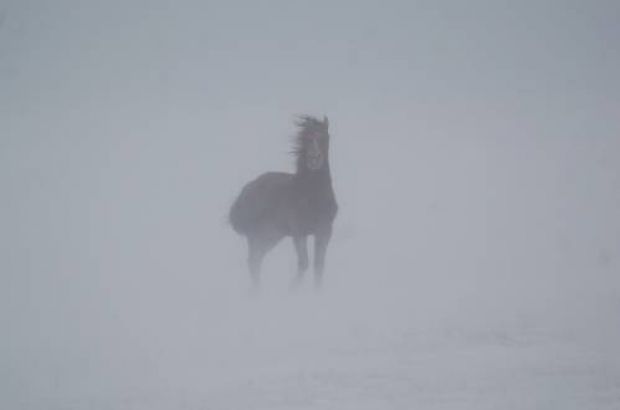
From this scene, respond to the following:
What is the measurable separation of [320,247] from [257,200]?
4.35ft

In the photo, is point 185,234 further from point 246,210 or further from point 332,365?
point 332,365

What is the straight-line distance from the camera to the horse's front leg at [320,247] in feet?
31.9

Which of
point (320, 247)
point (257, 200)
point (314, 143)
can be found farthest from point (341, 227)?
point (314, 143)

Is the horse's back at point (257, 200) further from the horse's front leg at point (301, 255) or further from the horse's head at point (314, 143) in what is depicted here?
the horse's front leg at point (301, 255)

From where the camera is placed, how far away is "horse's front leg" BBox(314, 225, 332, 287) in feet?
31.9

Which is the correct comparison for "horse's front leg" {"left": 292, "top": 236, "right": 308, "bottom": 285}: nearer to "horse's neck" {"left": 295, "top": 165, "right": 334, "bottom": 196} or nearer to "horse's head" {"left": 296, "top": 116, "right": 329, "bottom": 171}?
"horse's neck" {"left": 295, "top": 165, "right": 334, "bottom": 196}

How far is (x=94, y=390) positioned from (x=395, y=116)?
34.0m

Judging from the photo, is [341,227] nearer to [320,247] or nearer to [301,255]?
[320,247]

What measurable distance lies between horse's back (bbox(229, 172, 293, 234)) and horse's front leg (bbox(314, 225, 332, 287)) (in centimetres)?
82

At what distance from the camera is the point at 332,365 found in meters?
6.19

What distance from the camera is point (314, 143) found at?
31.4ft

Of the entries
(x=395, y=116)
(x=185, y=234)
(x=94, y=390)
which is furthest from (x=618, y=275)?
(x=395, y=116)

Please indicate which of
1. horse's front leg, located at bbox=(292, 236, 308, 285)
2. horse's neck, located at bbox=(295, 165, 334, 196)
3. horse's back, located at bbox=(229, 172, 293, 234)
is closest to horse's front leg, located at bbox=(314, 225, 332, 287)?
horse's front leg, located at bbox=(292, 236, 308, 285)

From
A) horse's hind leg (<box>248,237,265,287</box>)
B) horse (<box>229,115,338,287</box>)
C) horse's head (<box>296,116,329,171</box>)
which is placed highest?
horse's head (<box>296,116,329,171</box>)
